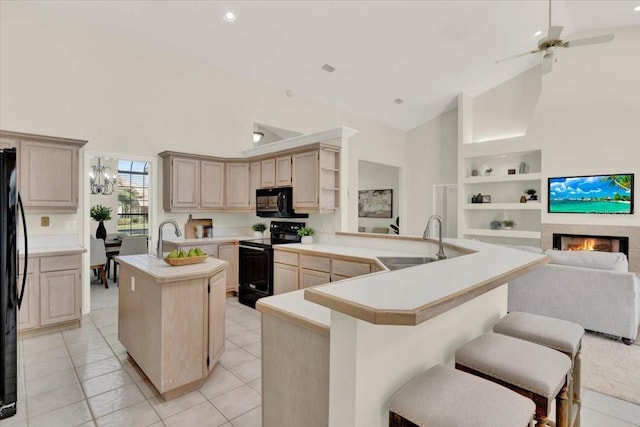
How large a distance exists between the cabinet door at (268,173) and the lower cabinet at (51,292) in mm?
2643

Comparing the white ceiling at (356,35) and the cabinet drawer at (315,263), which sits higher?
the white ceiling at (356,35)

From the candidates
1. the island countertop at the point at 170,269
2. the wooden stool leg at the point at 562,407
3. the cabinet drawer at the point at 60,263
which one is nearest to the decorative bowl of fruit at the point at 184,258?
the island countertop at the point at 170,269

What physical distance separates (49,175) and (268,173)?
109 inches

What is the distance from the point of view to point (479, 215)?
7664mm

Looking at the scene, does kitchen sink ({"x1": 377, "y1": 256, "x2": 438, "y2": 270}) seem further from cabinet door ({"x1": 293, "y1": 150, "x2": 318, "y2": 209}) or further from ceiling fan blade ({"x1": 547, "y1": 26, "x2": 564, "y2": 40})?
ceiling fan blade ({"x1": 547, "y1": 26, "x2": 564, "y2": 40})

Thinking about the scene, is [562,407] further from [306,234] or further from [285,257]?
[306,234]

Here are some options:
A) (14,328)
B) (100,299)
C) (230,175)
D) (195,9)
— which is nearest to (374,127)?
(230,175)

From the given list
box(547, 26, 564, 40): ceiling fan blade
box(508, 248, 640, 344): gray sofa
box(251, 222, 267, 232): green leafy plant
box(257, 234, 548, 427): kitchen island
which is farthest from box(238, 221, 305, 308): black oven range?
box(547, 26, 564, 40): ceiling fan blade

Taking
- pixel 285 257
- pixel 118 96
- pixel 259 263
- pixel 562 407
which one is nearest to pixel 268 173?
pixel 259 263

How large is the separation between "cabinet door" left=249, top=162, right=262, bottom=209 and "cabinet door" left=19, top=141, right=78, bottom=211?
244 cm

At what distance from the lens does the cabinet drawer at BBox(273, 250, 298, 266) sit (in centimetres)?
406

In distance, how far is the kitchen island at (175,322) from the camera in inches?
89.0

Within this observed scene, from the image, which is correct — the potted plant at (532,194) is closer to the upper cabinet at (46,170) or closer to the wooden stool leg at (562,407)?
the wooden stool leg at (562,407)

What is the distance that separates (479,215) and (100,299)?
7.74m
